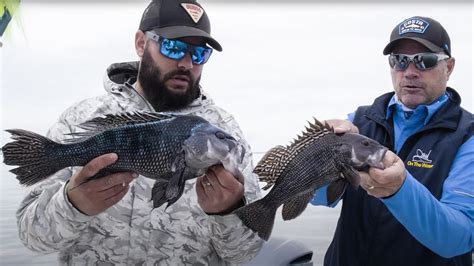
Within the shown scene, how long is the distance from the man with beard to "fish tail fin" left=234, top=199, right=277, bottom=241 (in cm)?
8

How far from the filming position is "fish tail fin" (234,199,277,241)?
299 cm

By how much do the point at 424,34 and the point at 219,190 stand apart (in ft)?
8.47

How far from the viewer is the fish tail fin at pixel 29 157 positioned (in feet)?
8.89

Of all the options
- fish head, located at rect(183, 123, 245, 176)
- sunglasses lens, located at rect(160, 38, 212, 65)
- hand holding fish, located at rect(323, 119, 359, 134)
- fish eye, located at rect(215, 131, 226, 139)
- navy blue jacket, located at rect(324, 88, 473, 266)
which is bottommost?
navy blue jacket, located at rect(324, 88, 473, 266)

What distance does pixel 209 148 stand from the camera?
2.67 m

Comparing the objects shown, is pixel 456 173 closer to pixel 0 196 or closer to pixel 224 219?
pixel 224 219

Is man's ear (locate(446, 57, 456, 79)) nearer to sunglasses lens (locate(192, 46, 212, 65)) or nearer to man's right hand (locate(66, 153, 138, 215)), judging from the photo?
sunglasses lens (locate(192, 46, 212, 65))

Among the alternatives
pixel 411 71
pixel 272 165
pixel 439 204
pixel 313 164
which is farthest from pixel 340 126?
pixel 411 71

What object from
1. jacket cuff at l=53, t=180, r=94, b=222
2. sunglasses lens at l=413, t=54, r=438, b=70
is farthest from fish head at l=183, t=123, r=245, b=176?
sunglasses lens at l=413, t=54, r=438, b=70

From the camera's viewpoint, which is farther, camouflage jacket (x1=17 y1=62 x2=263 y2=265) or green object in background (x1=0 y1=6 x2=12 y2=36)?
green object in background (x1=0 y1=6 x2=12 y2=36)

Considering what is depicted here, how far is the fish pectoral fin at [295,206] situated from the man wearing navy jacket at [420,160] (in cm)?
62

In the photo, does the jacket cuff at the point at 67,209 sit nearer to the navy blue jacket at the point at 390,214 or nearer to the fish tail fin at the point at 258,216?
the fish tail fin at the point at 258,216

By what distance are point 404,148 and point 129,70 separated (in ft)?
7.60

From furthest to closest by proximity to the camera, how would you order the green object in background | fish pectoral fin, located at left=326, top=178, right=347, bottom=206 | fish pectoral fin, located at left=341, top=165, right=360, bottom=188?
the green object in background
fish pectoral fin, located at left=326, top=178, right=347, bottom=206
fish pectoral fin, located at left=341, top=165, right=360, bottom=188
